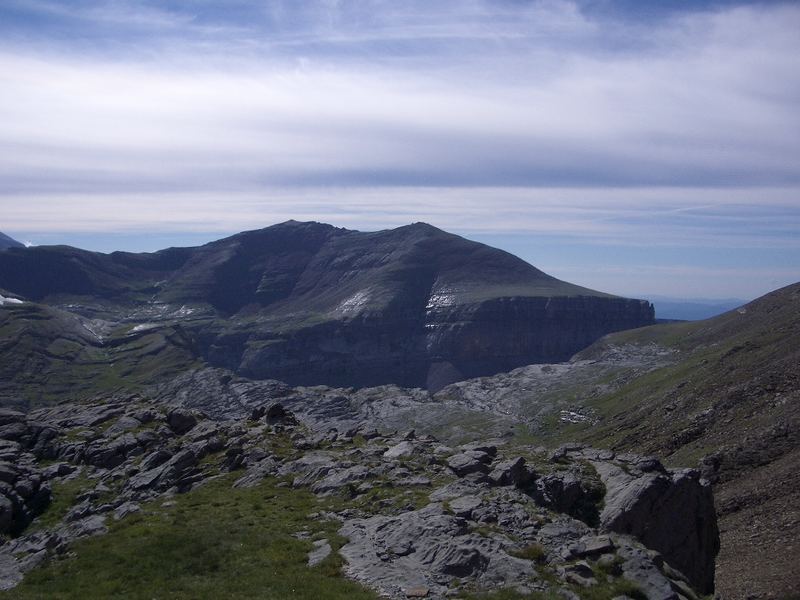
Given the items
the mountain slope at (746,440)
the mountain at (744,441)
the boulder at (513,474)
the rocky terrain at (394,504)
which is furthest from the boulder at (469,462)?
the mountain slope at (746,440)

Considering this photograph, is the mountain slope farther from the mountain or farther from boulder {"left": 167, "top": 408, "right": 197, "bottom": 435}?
boulder {"left": 167, "top": 408, "right": 197, "bottom": 435}

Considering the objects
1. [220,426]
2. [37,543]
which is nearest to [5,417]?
[220,426]

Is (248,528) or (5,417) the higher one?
(248,528)

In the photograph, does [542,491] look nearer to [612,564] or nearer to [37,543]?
[612,564]

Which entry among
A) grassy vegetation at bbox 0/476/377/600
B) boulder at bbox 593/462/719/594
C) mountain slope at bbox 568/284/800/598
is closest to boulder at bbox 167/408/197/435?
grassy vegetation at bbox 0/476/377/600

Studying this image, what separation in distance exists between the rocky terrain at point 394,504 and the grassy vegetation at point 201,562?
0.34 metres

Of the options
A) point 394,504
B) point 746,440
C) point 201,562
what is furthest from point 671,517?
point 746,440

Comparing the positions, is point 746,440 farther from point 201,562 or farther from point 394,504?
point 201,562

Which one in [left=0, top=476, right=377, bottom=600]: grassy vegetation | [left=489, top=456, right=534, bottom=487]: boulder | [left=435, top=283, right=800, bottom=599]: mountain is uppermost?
[left=489, top=456, right=534, bottom=487]: boulder

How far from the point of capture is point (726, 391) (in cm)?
10919

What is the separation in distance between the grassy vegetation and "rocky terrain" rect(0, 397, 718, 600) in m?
0.34

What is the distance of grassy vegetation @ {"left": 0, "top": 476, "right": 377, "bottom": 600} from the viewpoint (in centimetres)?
2911

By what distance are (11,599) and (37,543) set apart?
40.5 ft

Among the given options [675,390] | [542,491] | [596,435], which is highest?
[542,491]
